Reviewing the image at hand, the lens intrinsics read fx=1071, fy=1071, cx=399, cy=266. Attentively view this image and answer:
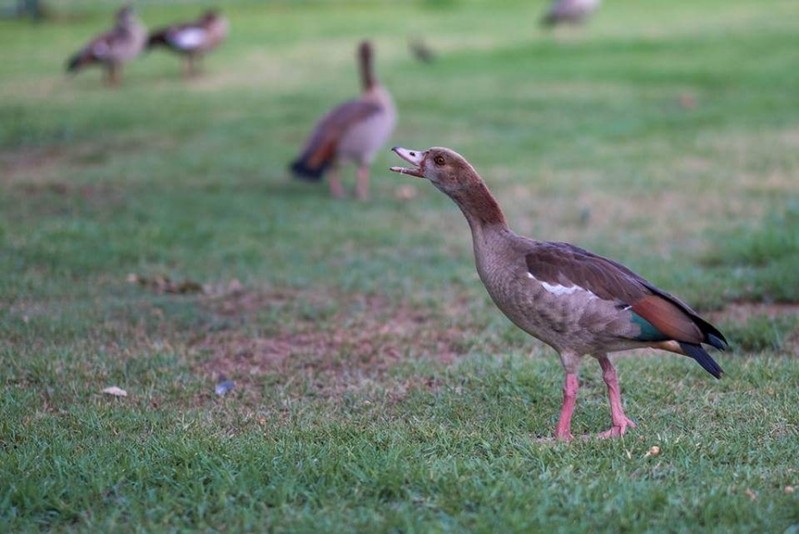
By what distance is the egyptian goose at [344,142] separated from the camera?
11.1 metres

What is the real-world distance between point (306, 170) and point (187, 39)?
8.94m

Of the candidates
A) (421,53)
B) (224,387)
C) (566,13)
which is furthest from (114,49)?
(224,387)

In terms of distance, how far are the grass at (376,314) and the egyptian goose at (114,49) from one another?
0.86 m

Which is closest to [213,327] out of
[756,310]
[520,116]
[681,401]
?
[681,401]

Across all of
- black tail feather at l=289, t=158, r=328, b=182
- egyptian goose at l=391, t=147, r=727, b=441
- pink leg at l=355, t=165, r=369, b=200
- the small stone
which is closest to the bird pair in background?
black tail feather at l=289, t=158, r=328, b=182

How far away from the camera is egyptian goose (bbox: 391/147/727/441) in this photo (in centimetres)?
474

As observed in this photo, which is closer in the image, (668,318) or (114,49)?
(668,318)

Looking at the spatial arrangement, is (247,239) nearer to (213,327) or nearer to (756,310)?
(213,327)

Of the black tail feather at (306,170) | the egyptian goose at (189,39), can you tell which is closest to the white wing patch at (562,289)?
the black tail feather at (306,170)

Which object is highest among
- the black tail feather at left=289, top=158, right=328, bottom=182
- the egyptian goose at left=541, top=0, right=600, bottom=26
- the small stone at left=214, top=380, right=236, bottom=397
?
the egyptian goose at left=541, top=0, right=600, bottom=26

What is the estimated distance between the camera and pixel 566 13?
23.7 meters

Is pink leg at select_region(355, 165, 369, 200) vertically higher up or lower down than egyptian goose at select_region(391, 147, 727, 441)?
lower down

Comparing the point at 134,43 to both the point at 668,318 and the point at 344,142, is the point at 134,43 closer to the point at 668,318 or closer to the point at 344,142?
the point at 344,142

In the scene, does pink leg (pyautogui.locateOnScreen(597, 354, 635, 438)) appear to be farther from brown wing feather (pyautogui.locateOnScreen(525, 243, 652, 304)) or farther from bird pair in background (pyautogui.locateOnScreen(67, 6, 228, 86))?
bird pair in background (pyautogui.locateOnScreen(67, 6, 228, 86))
